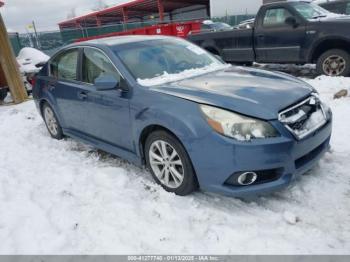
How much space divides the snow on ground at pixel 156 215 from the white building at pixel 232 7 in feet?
84.8

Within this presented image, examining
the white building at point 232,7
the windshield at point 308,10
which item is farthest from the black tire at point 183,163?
the white building at point 232,7

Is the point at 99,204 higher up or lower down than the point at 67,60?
lower down

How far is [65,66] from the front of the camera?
4965 millimetres

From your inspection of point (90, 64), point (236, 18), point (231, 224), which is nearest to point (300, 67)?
point (90, 64)

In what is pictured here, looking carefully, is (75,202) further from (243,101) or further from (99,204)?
(243,101)

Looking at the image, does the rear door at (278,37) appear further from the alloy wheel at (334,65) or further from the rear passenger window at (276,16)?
the alloy wheel at (334,65)

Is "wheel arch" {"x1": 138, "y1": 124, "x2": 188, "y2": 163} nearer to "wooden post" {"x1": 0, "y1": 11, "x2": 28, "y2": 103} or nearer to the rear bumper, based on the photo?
the rear bumper

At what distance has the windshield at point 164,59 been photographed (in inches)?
151

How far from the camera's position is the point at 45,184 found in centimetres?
409

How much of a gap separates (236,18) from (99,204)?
2702 centimetres

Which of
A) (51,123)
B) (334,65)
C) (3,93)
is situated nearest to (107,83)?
(51,123)

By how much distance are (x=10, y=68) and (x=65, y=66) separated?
558cm

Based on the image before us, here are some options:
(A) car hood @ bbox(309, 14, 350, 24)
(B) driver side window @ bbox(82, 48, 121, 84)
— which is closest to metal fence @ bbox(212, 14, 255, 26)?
(A) car hood @ bbox(309, 14, 350, 24)

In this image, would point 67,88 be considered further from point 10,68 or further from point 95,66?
point 10,68
